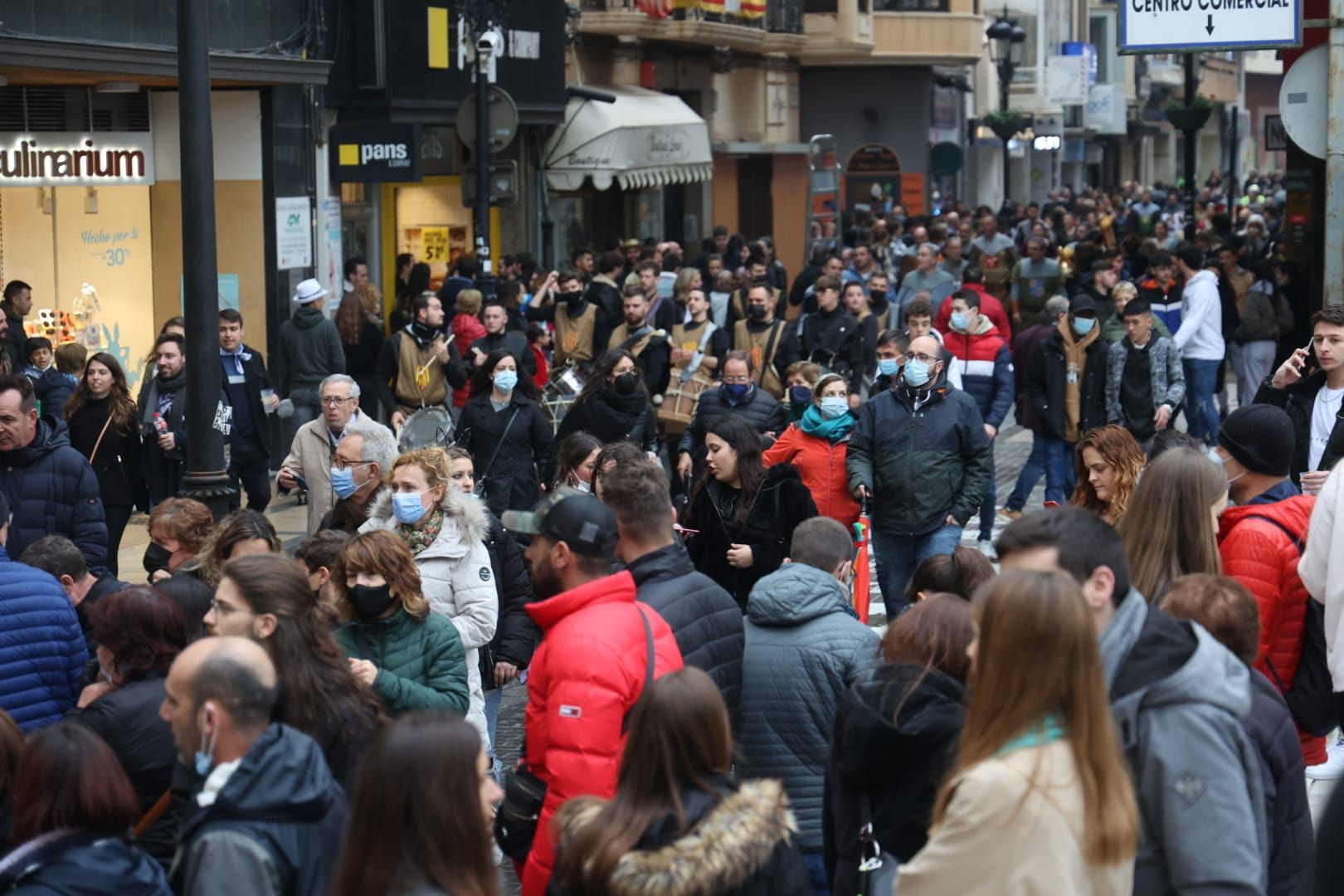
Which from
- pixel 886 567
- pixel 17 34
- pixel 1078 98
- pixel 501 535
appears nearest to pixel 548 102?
pixel 17 34

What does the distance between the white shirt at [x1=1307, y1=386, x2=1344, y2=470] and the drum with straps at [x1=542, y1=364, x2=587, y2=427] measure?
583 centimetres

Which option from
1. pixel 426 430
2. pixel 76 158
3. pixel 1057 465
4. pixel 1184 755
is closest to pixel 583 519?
pixel 1184 755

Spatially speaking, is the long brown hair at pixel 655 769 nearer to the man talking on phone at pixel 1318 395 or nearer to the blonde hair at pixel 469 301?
the man talking on phone at pixel 1318 395

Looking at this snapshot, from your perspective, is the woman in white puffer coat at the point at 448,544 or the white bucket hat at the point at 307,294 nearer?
the woman in white puffer coat at the point at 448,544

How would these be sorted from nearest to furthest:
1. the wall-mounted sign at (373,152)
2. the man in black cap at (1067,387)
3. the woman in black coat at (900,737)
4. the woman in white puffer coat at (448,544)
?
the woman in black coat at (900,737) < the woman in white puffer coat at (448,544) < the man in black cap at (1067,387) < the wall-mounted sign at (373,152)

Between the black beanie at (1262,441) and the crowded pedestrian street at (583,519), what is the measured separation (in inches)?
0.7

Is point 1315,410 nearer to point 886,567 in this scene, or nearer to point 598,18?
point 886,567

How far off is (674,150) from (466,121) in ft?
35.7

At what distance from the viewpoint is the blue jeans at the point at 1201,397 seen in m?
17.4

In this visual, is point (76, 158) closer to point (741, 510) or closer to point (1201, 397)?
point (741, 510)

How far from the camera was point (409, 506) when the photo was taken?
739 centimetres

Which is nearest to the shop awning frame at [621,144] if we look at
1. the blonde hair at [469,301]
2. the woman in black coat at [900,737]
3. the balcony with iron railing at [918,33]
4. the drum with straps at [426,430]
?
the blonde hair at [469,301]

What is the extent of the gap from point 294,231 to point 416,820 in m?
15.0

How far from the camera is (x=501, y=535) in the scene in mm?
7895
